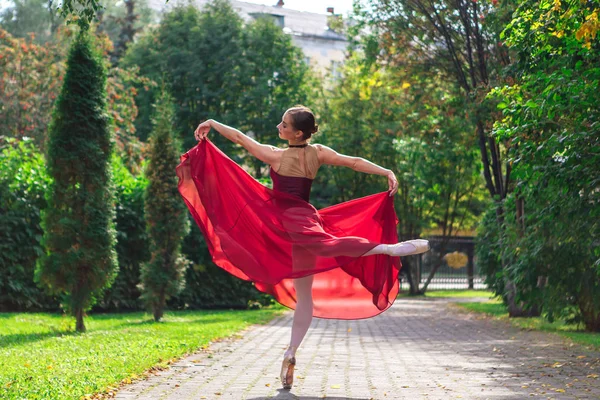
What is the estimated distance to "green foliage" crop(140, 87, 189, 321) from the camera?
18359 mm

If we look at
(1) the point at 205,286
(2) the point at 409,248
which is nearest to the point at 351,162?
(2) the point at 409,248

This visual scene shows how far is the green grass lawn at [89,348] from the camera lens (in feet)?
25.4

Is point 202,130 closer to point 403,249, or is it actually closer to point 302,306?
point 302,306

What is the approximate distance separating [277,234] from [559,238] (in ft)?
27.6

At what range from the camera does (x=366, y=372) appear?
958cm

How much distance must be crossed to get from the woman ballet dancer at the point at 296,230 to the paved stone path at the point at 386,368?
0.69 m

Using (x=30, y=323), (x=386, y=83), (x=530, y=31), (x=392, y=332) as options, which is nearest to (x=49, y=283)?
(x=30, y=323)

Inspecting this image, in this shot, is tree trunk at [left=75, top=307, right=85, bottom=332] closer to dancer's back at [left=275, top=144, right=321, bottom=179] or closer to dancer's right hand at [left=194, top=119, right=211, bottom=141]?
dancer's right hand at [left=194, top=119, right=211, bottom=141]

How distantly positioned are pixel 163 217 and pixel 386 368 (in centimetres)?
930

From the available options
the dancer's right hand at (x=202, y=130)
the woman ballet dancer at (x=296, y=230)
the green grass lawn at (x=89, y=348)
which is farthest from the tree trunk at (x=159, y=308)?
the dancer's right hand at (x=202, y=130)

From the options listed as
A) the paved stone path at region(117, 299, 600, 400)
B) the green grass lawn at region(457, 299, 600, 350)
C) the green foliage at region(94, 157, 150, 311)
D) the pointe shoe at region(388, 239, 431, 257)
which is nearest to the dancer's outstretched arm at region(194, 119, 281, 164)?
the pointe shoe at region(388, 239, 431, 257)

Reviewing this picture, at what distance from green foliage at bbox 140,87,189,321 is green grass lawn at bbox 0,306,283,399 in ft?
2.21

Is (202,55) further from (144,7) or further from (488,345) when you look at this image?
(488,345)

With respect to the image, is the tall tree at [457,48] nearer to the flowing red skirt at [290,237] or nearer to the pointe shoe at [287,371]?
the flowing red skirt at [290,237]
